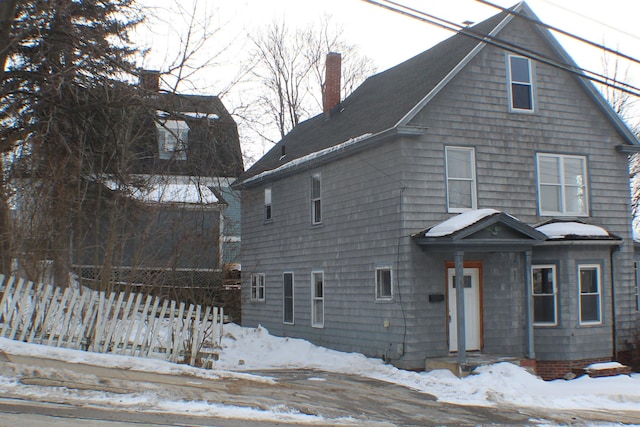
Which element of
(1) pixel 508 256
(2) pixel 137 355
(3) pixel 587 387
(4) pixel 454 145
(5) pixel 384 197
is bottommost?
(3) pixel 587 387

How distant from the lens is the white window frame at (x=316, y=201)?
20.5m

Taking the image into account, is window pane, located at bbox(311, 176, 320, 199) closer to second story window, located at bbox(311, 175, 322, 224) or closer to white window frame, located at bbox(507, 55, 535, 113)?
second story window, located at bbox(311, 175, 322, 224)

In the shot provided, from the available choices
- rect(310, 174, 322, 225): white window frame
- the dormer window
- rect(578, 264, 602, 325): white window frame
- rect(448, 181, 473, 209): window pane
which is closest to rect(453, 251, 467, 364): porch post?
rect(448, 181, 473, 209): window pane

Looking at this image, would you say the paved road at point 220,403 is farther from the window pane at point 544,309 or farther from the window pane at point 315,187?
the window pane at point 315,187

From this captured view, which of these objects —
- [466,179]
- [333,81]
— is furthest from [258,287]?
[466,179]

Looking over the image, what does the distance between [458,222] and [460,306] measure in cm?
193

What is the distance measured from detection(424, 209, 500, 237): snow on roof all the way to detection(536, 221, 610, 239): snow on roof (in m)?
1.98

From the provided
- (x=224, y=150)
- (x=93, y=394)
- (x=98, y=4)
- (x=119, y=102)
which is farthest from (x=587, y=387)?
(x=98, y=4)

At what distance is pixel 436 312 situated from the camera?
16.6m

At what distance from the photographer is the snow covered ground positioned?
10.8 meters

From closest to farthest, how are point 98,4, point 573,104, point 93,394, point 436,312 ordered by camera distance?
1. point 93,394
2. point 98,4
3. point 436,312
4. point 573,104

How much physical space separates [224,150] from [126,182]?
A: 2257mm

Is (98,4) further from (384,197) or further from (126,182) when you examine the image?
(384,197)

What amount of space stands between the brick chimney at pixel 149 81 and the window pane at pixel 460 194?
7550mm
